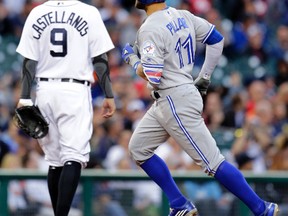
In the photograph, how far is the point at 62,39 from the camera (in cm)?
758

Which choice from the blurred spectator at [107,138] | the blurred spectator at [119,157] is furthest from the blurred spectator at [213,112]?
the blurred spectator at [119,157]

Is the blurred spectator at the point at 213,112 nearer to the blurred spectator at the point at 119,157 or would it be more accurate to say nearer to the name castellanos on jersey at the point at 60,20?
the blurred spectator at the point at 119,157

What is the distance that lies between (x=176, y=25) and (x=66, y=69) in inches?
37.0

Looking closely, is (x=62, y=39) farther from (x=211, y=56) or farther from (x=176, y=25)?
(x=211, y=56)

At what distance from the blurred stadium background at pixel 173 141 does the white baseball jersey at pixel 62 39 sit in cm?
272

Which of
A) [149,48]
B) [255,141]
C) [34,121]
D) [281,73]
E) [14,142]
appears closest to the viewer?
[149,48]

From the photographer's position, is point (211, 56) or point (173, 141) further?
point (173, 141)

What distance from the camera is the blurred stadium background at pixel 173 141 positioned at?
10.2 m

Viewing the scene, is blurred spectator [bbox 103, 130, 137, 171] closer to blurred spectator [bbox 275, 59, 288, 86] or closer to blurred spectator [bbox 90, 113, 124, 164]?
blurred spectator [bbox 90, 113, 124, 164]

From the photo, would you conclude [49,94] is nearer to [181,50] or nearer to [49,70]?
[49,70]

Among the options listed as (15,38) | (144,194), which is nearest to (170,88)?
(144,194)

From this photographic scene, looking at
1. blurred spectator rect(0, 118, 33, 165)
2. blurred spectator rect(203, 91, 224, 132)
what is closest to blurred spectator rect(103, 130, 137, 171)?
blurred spectator rect(0, 118, 33, 165)

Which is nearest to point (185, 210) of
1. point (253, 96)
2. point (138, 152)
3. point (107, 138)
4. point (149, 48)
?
point (138, 152)

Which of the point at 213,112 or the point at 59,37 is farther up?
the point at 59,37
